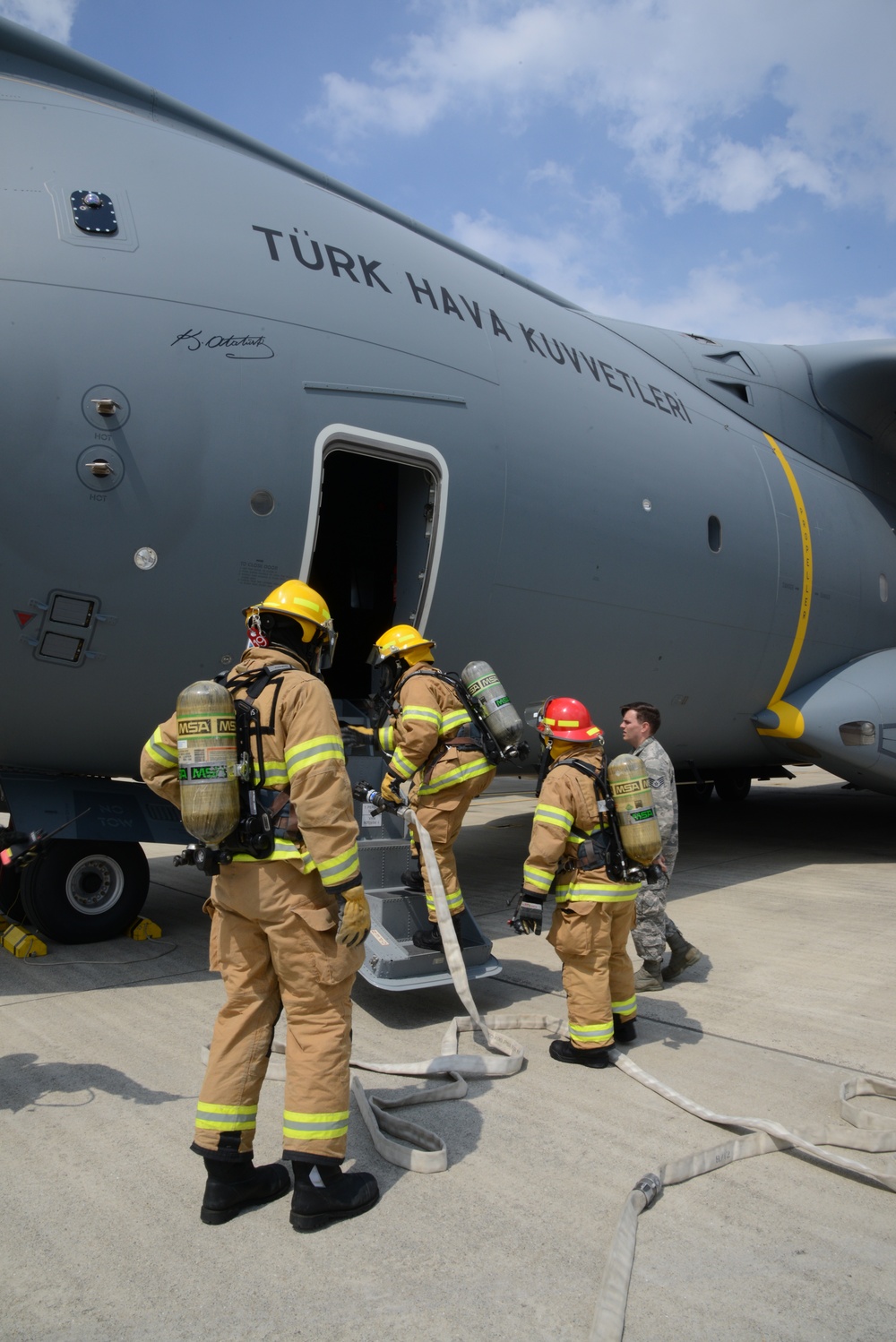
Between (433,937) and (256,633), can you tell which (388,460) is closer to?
(256,633)

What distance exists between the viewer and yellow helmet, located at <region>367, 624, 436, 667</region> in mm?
5523

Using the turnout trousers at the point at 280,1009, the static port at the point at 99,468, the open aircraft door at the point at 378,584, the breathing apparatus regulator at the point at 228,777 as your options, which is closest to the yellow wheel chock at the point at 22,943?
the open aircraft door at the point at 378,584

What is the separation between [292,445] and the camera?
5336 mm

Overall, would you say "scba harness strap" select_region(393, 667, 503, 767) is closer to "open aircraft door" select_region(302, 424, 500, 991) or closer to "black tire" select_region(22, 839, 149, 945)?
"open aircraft door" select_region(302, 424, 500, 991)

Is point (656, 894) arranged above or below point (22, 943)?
above

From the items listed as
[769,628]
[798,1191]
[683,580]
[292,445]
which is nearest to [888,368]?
[769,628]

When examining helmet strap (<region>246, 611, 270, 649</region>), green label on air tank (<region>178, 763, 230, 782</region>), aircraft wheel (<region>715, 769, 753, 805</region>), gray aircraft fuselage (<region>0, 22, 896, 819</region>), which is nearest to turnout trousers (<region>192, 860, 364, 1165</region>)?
green label on air tank (<region>178, 763, 230, 782</region>)

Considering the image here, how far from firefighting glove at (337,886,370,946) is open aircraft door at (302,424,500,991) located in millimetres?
1791

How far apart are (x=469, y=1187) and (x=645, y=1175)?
22.4 inches

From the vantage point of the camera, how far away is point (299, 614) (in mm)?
3406

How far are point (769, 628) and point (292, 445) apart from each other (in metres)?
5.41

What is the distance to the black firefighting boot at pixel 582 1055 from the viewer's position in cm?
409
